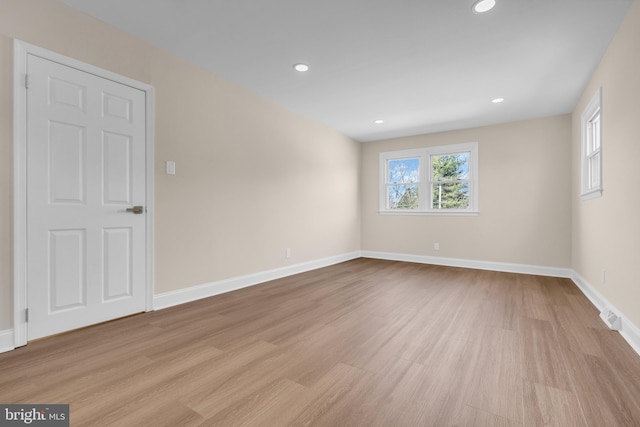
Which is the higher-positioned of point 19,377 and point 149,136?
point 149,136

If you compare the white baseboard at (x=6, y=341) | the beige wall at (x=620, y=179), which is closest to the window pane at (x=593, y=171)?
the beige wall at (x=620, y=179)

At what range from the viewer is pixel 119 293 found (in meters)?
2.59

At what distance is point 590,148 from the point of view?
3650mm

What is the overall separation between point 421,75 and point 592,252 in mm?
2727

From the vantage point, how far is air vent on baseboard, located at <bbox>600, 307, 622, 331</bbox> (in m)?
2.36

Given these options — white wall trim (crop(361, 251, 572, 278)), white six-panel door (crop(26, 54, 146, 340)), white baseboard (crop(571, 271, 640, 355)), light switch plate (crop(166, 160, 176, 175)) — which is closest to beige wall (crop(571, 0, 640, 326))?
white baseboard (crop(571, 271, 640, 355))

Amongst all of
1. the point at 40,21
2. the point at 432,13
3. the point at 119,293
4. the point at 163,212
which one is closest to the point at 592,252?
the point at 432,13

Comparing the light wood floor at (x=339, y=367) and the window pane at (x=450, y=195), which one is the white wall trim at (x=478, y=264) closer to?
the window pane at (x=450, y=195)

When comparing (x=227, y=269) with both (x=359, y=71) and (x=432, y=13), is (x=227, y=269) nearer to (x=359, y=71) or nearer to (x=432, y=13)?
(x=359, y=71)

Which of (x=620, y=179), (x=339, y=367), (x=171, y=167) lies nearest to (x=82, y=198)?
(x=171, y=167)

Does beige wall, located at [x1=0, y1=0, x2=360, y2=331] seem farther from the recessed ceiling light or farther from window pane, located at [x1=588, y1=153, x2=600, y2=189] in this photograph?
window pane, located at [x1=588, y1=153, x2=600, y2=189]

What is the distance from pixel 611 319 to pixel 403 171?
4.03 metres

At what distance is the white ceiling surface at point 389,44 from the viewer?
226cm

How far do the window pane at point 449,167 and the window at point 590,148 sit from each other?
1731 mm
